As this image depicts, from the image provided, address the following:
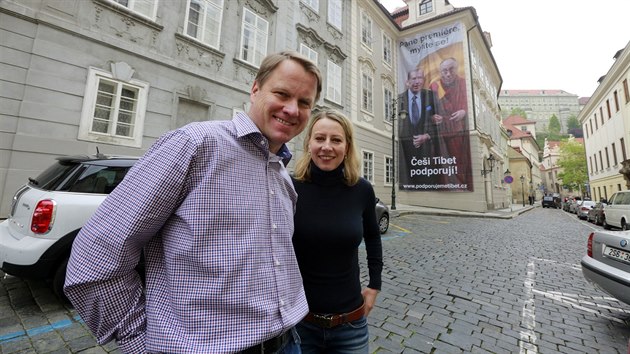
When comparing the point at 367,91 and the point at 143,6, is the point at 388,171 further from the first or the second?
the point at 143,6

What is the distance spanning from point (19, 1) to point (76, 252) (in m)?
9.42

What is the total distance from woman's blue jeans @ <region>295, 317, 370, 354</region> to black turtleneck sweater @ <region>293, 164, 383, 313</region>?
0.33 feet

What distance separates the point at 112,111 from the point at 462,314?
9462 mm

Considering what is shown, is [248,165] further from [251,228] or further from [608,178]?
[608,178]

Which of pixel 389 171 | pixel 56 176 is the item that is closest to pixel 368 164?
pixel 389 171

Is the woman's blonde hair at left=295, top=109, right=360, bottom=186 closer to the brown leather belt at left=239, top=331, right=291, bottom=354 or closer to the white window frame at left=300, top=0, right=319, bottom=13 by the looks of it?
the brown leather belt at left=239, top=331, right=291, bottom=354

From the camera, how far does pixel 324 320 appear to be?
5.19 ft

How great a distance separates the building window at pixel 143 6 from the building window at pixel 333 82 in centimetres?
887

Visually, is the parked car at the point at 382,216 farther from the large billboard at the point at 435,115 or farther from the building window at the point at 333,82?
the large billboard at the point at 435,115

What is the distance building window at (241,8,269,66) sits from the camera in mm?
11062

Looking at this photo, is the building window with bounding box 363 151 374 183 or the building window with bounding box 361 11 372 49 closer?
the building window with bounding box 363 151 374 183

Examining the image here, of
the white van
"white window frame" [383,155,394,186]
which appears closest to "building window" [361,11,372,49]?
"white window frame" [383,155,394,186]

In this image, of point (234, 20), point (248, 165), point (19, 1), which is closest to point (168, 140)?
point (248, 165)

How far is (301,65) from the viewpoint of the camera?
124 cm
